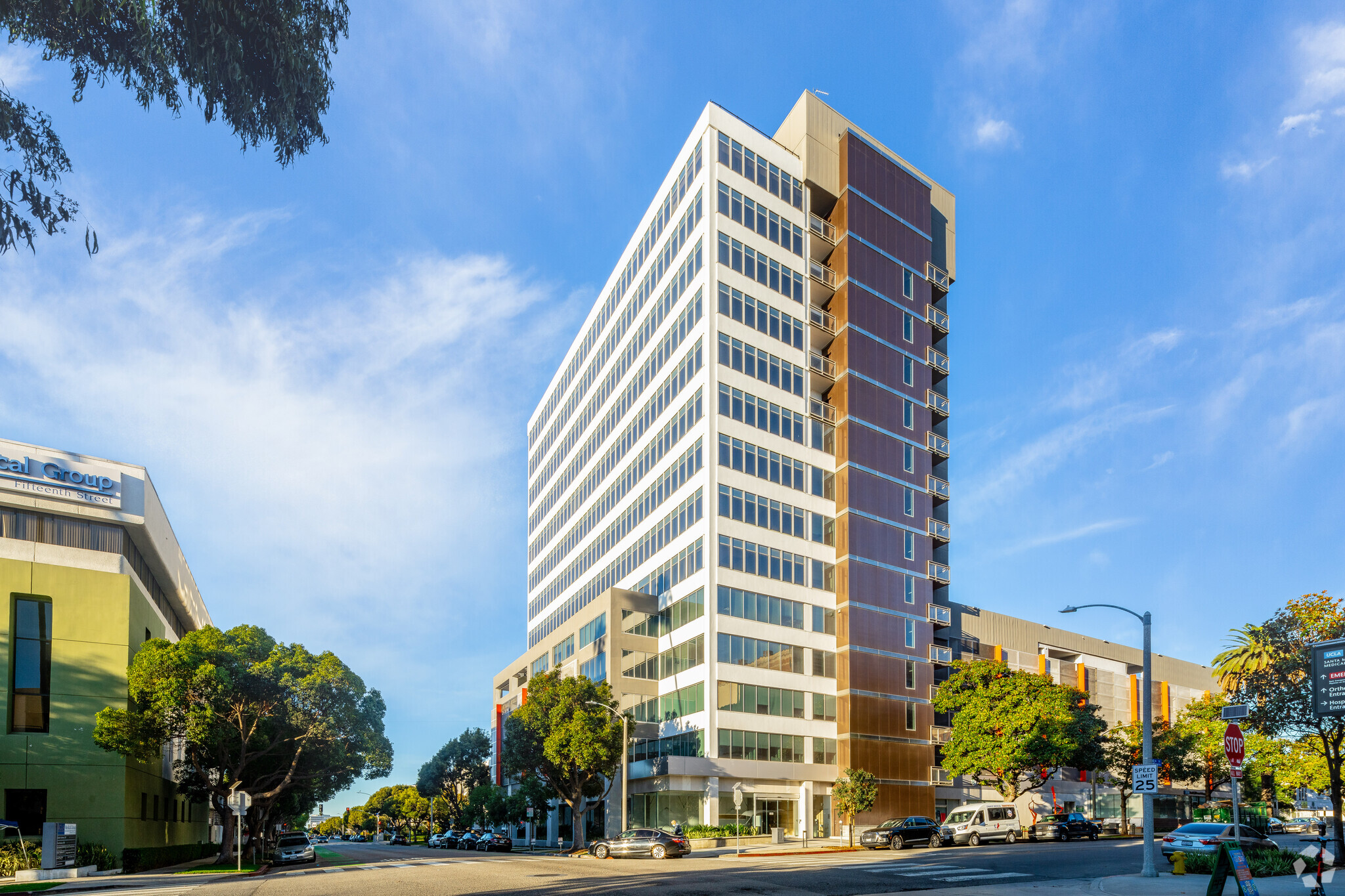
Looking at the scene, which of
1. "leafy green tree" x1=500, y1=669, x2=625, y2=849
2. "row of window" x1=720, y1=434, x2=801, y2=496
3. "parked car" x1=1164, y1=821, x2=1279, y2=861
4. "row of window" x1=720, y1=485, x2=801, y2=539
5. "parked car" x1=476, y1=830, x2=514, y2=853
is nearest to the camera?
"parked car" x1=1164, y1=821, x2=1279, y2=861

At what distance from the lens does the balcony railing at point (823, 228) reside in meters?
73.6

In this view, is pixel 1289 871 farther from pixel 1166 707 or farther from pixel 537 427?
pixel 537 427

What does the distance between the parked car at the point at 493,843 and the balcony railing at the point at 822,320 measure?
137ft

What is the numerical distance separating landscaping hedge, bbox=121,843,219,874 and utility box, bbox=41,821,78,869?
14.2ft

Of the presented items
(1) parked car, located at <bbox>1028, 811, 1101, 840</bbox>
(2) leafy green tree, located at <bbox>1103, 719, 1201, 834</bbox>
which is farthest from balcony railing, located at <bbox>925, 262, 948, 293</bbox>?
(1) parked car, located at <bbox>1028, 811, 1101, 840</bbox>

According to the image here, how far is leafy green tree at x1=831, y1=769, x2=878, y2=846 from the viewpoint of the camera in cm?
5825

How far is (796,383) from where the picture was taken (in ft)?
232

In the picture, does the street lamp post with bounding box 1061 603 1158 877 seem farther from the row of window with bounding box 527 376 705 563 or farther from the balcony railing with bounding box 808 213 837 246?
the balcony railing with bounding box 808 213 837 246

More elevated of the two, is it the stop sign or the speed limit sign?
the stop sign

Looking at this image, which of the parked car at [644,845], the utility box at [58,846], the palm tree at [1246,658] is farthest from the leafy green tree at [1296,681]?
the utility box at [58,846]

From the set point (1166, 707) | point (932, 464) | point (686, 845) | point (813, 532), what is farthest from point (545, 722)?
point (1166, 707)

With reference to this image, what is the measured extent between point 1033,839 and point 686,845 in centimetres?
2264

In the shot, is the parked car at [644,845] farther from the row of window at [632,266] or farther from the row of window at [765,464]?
the row of window at [632,266]

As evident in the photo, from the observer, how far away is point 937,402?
257 ft
